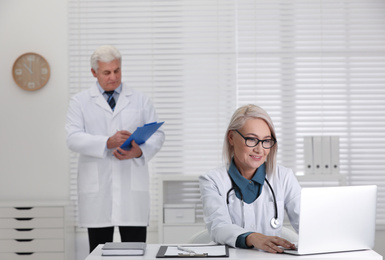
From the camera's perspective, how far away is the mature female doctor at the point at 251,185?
7.86ft

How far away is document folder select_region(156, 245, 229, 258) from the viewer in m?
1.96

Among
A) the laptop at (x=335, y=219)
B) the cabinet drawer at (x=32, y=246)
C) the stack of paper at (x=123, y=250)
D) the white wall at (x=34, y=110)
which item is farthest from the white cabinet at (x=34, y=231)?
the laptop at (x=335, y=219)

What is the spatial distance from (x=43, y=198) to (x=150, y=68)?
4.63 feet

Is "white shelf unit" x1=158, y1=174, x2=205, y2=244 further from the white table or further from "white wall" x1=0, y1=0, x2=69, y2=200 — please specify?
the white table

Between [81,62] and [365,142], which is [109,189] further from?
[365,142]

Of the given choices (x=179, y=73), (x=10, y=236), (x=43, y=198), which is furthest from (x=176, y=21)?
(x=10, y=236)

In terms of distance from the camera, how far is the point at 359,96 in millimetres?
4992

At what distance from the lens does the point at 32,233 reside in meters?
4.46

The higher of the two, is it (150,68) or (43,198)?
(150,68)

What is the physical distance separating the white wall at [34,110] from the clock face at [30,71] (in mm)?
46

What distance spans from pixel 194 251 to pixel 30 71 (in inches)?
133

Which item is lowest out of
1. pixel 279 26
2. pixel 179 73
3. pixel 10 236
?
pixel 10 236

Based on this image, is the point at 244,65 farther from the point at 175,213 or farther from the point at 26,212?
the point at 26,212

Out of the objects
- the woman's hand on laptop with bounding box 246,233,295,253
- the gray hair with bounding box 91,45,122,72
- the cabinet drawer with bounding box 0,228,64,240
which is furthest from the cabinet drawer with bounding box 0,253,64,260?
the woman's hand on laptop with bounding box 246,233,295,253
